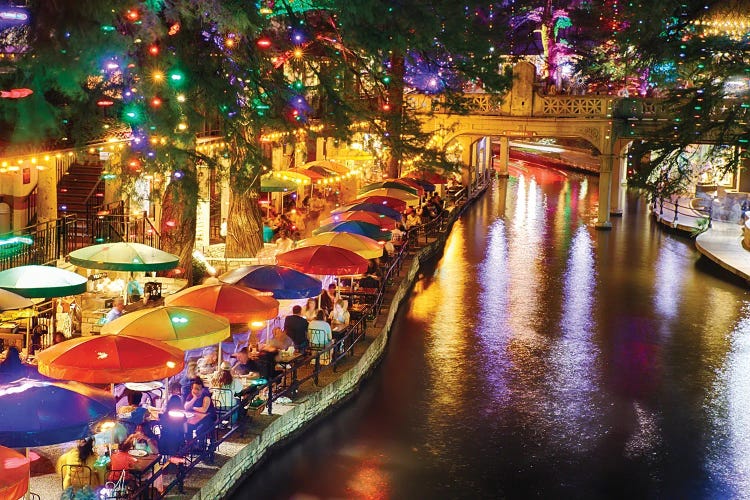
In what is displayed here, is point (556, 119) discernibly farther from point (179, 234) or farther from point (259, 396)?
Answer: point (259, 396)

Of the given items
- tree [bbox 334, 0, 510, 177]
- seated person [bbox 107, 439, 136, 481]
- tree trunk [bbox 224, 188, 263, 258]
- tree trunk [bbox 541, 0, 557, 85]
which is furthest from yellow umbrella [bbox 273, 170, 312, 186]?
tree trunk [bbox 541, 0, 557, 85]

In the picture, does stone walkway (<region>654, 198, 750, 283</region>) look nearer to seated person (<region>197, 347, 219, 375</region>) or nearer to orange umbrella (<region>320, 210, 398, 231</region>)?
orange umbrella (<region>320, 210, 398, 231</region>)

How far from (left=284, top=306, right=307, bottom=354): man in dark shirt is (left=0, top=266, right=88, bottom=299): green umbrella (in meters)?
3.63

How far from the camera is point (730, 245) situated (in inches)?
1476

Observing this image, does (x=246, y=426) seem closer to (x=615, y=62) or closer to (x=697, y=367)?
(x=697, y=367)

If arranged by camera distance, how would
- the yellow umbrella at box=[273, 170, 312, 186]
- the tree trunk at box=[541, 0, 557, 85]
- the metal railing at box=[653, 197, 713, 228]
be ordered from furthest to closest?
the tree trunk at box=[541, 0, 557, 85] → the metal railing at box=[653, 197, 713, 228] → the yellow umbrella at box=[273, 170, 312, 186]

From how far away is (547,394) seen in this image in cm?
1975

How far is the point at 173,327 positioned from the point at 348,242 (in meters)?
9.05

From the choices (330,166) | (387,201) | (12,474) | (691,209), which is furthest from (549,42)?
(12,474)

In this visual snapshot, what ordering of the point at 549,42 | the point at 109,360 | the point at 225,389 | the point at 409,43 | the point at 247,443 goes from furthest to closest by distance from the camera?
the point at 549,42 < the point at 409,43 < the point at 225,389 < the point at 247,443 < the point at 109,360

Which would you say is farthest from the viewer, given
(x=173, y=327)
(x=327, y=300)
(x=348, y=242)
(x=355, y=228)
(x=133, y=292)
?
(x=355, y=228)

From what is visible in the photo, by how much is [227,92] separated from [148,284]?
4365 mm

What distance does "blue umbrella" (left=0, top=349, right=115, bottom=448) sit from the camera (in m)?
11.2

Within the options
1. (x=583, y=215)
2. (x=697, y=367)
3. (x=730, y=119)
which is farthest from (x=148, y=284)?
(x=583, y=215)
